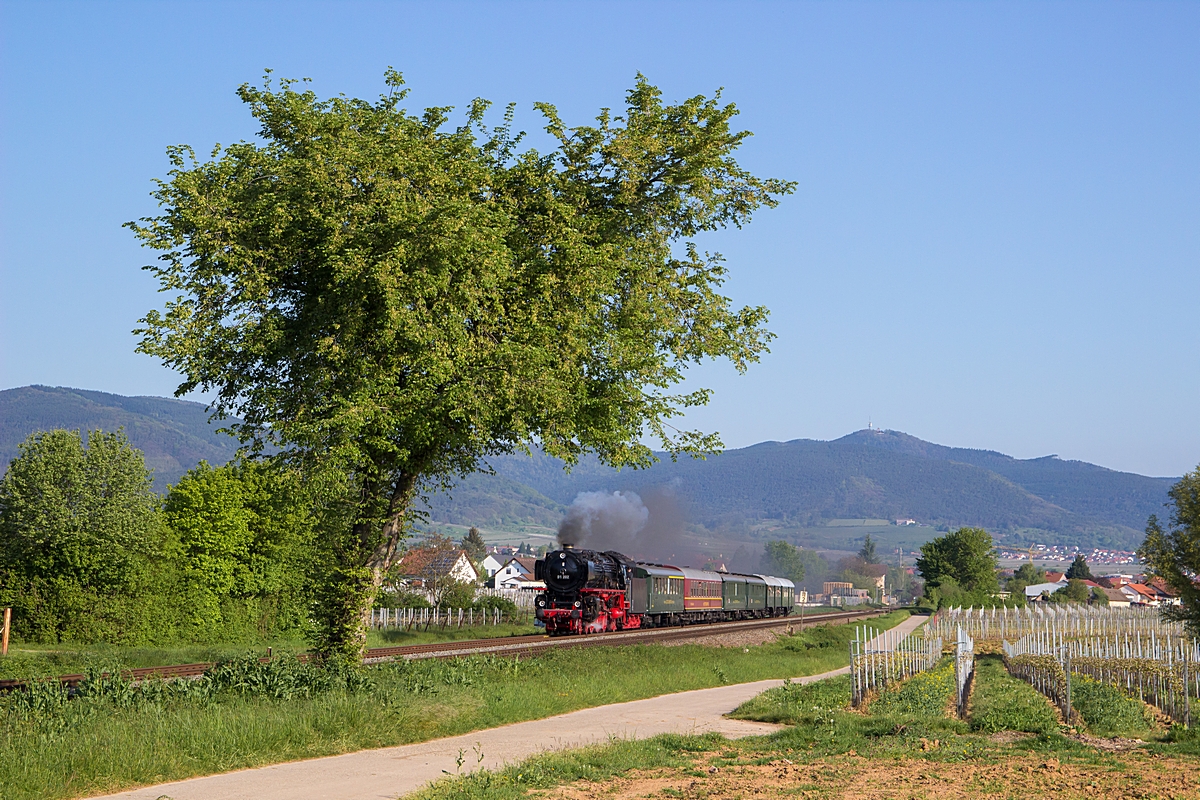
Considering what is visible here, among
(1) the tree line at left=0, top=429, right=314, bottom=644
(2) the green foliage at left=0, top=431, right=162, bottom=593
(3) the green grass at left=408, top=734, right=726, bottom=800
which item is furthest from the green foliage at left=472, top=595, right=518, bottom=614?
(3) the green grass at left=408, top=734, right=726, bottom=800

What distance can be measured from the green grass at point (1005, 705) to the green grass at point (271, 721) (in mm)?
8519

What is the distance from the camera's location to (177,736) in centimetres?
1509

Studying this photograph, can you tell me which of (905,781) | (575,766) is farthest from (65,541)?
(905,781)

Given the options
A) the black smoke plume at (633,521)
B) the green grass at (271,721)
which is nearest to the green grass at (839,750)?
the green grass at (271,721)

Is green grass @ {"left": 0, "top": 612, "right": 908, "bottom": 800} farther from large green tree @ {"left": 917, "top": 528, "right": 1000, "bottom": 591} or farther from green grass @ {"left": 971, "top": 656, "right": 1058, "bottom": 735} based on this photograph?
large green tree @ {"left": 917, "top": 528, "right": 1000, "bottom": 591}

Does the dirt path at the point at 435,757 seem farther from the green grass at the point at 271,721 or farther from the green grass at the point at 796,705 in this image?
the green grass at the point at 796,705

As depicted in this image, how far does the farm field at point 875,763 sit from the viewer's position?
1341 centimetres

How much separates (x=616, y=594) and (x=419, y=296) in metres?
36.0

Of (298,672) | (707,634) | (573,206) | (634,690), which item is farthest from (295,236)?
(707,634)

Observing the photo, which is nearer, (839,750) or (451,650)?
(839,750)

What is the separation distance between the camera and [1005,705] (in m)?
26.9

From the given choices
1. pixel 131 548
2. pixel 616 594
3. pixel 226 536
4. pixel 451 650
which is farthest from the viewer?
pixel 616 594

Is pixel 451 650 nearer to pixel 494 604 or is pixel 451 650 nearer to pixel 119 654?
pixel 119 654

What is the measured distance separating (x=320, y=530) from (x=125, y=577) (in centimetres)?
2307
